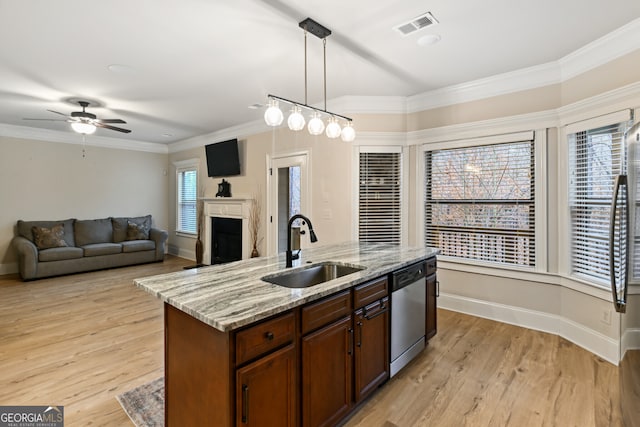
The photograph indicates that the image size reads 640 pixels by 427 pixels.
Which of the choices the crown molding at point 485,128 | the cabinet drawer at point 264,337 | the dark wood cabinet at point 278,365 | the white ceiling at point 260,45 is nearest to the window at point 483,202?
the crown molding at point 485,128

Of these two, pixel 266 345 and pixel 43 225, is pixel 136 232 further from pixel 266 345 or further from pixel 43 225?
pixel 266 345

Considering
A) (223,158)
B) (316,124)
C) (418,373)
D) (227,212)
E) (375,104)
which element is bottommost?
(418,373)

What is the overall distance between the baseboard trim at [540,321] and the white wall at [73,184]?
674cm

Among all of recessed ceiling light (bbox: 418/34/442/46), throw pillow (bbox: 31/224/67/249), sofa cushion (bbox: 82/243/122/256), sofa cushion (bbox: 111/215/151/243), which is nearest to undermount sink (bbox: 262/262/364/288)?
recessed ceiling light (bbox: 418/34/442/46)

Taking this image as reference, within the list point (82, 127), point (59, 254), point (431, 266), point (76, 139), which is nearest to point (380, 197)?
point (431, 266)

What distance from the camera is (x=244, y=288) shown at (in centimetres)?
177

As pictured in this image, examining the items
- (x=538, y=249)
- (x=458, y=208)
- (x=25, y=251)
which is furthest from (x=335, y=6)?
(x=25, y=251)

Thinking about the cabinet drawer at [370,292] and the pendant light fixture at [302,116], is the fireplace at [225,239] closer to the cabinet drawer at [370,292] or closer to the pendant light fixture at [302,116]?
the pendant light fixture at [302,116]

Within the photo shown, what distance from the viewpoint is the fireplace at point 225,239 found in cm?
611

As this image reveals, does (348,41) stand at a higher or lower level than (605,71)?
higher

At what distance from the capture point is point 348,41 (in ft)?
9.20

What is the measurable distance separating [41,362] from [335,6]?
3.64 metres

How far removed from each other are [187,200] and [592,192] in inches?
281

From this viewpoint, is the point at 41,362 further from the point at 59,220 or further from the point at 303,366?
the point at 59,220
